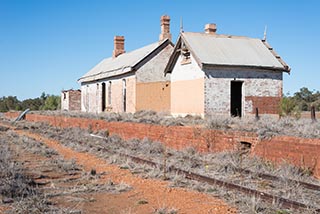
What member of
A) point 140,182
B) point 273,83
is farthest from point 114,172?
point 273,83

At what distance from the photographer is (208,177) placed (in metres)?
8.96

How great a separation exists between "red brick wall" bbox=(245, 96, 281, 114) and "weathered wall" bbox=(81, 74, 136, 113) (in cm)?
930

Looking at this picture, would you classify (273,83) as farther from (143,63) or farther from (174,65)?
(143,63)

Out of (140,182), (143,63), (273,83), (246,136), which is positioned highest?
(143,63)

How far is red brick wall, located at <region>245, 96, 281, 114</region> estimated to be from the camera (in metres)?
22.0

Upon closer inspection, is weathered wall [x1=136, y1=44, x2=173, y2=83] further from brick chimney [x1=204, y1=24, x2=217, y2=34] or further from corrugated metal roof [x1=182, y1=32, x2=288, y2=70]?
corrugated metal roof [x1=182, y1=32, x2=288, y2=70]

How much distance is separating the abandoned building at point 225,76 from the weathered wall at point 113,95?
5.46 meters

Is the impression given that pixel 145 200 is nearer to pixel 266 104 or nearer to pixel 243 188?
pixel 243 188

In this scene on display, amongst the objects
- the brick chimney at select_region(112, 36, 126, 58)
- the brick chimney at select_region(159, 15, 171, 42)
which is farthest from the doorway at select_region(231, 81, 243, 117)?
the brick chimney at select_region(112, 36, 126, 58)

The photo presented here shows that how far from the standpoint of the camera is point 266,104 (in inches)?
879

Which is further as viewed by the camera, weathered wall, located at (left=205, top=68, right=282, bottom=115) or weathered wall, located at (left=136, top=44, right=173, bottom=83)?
weathered wall, located at (left=136, top=44, right=173, bottom=83)

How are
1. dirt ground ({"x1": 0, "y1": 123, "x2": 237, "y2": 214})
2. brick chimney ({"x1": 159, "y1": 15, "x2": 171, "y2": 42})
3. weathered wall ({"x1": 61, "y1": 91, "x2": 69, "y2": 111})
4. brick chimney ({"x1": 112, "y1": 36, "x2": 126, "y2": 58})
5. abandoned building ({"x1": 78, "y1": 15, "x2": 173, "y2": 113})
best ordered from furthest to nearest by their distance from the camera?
1. weathered wall ({"x1": 61, "y1": 91, "x2": 69, "y2": 111})
2. brick chimney ({"x1": 112, "y1": 36, "x2": 126, "y2": 58})
3. brick chimney ({"x1": 159, "y1": 15, "x2": 171, "y2": 42})
4. abandoned building ({"x1": 78, "y1": 15, "x2": 173, "y2": 113})
5. dirt ground ({"x1": 0, "y1": 123, "x2": 237, "y2": 214})

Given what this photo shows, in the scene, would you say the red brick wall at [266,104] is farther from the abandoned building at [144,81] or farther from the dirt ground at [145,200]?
the dirt ground at [145,200]

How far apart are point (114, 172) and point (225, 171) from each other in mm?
2855
